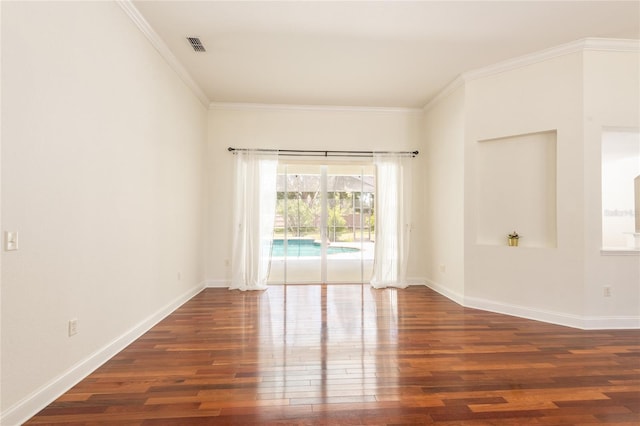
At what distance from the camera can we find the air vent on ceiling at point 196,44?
11.1 feet

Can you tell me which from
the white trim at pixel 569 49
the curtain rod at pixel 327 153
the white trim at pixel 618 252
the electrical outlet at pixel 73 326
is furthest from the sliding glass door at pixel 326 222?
the electrical outlet at pixel 73 326

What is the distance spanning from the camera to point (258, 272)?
5.23 m

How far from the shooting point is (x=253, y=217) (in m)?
5.25

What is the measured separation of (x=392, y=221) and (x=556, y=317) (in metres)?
2.53

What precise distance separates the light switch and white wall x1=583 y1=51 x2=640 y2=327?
486cm

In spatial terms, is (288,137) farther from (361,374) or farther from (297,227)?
(361,374)

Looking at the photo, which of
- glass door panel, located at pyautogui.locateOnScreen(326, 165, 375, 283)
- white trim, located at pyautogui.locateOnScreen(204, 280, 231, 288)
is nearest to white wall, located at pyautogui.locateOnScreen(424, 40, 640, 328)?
glass door panel, located at pyautogui.locateOnScreen(326, 165, 375, 283)

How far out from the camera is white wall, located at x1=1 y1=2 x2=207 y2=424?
177 cm

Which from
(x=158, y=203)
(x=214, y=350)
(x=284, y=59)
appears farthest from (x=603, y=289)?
(x=158, y=203)

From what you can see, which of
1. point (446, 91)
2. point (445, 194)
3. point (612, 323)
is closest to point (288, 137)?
point (446, 91)

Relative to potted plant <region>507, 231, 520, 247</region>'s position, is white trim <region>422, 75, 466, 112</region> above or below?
above

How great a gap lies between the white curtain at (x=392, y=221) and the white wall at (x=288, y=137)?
254mm

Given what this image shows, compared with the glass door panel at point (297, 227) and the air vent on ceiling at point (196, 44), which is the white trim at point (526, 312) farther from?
the air vent on ceiling at point (196, 44)

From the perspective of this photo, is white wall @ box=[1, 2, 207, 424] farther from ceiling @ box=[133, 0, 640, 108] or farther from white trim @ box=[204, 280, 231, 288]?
white trim @ box=[204, 280, 231, 288]
